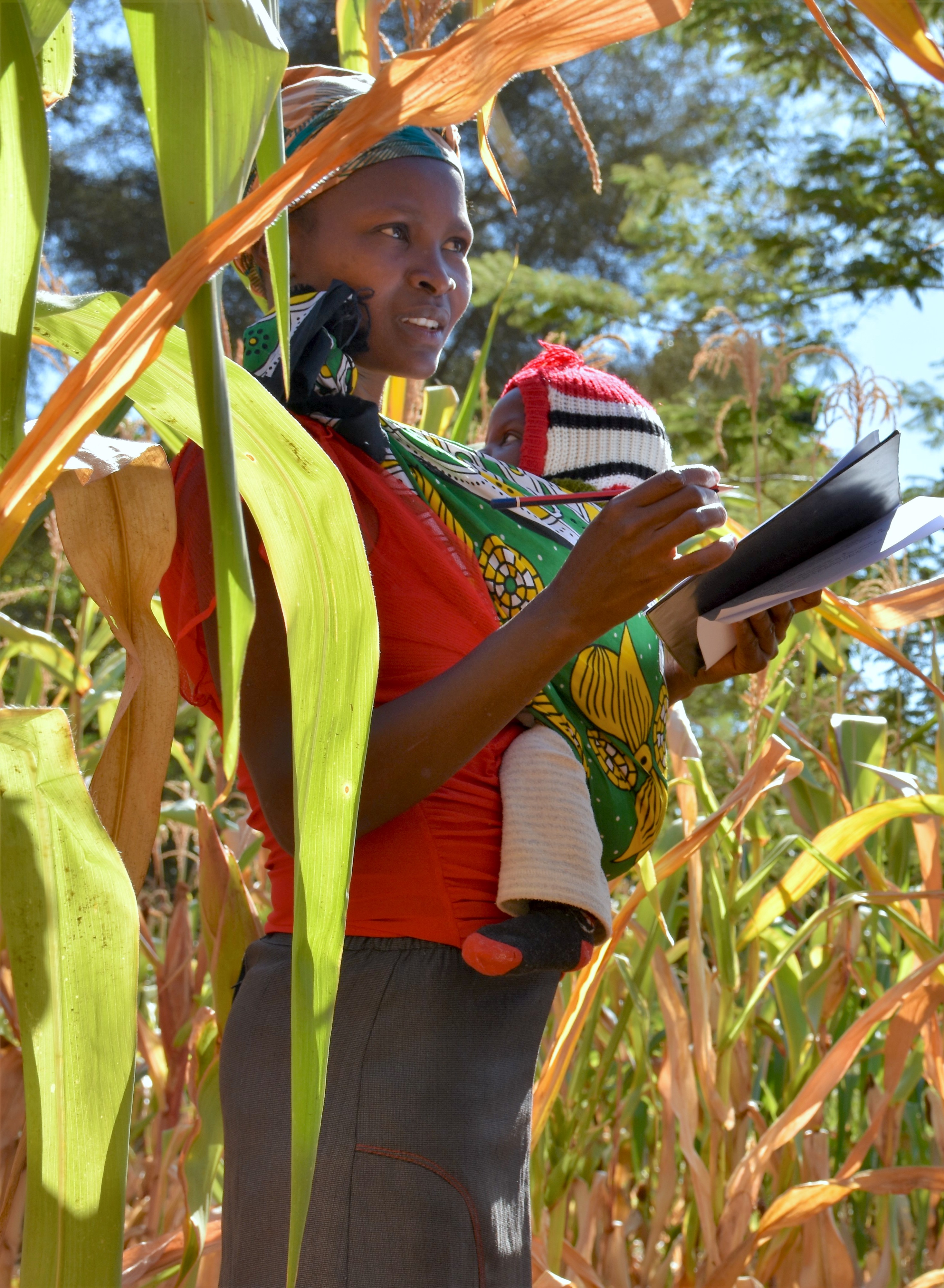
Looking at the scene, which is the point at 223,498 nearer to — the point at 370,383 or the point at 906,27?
the point at 906,27

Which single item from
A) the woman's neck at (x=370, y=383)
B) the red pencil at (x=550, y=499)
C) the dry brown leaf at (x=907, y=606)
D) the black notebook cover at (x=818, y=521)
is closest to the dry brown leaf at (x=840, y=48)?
the black notebook cover at (x=818, y=521)

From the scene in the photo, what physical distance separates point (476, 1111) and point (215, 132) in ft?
1.95

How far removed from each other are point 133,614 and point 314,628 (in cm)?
16

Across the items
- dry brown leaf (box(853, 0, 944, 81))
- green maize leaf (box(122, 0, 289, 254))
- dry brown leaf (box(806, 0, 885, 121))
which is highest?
dry brown leaf (box(806, 0, 885, 121))

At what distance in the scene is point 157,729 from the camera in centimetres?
56

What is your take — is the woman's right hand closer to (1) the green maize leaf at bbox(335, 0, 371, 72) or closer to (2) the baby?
(2) the baby

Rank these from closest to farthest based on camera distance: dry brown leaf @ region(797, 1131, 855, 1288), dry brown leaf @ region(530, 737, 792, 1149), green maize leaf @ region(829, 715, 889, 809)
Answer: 1. dry brown leaf @ region(530, 737, 792, 1149)
2. dry brown leaf @ region(797, 1131, 855, 1288)
3. green maize leaf @ region(829, 715, 889, 809)

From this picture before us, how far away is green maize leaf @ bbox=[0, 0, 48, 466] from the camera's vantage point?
386mm

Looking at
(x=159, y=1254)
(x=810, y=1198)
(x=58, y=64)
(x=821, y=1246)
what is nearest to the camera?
(x=58, y=64)

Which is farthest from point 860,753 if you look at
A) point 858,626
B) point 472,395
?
point 472,395

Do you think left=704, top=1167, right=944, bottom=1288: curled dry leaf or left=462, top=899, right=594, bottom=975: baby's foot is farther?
left=704, top=1167, right=944, bottom=1288: curled dry leaf

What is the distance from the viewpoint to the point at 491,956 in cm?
73

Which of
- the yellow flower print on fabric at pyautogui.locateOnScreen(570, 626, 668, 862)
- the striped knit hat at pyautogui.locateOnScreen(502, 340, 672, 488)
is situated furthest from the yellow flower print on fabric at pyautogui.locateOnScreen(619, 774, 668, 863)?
the striped knit hat at pyautogui.locateOnScreen(502, 340, 672, 488)

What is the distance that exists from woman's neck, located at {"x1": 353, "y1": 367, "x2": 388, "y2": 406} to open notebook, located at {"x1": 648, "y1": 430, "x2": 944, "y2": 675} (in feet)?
1.02
